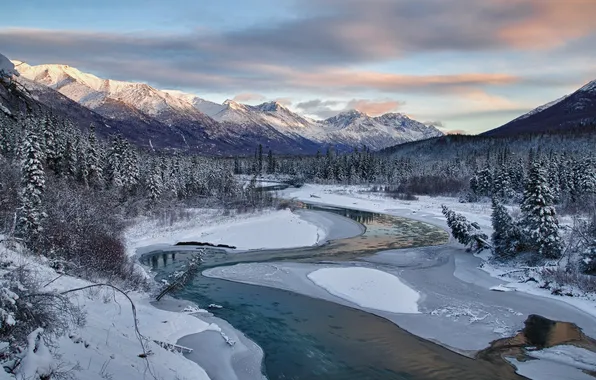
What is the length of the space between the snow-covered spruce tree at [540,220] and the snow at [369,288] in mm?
11472

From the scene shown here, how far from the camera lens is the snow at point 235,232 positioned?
136 ft

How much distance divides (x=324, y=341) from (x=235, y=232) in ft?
95.8

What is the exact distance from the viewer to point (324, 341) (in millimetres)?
18125

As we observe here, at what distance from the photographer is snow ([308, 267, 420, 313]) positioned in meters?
23.3

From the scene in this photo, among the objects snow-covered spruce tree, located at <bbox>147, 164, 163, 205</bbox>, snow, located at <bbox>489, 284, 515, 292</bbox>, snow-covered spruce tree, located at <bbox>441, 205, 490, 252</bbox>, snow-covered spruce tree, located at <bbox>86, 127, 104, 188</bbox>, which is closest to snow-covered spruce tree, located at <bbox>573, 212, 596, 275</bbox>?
snow, located at <bbox>489, 284, 515, 292</bbox>

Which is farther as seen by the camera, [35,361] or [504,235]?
[504,235]

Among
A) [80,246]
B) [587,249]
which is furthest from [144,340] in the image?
[587,249]

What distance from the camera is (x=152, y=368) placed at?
450 inches

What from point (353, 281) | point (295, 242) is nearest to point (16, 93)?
point (353, 281)

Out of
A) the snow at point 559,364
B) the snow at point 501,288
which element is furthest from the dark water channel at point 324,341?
the snow at point 501,288

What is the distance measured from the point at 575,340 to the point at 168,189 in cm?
6158

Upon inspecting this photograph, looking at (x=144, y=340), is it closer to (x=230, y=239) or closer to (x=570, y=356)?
(x=570, y=356)

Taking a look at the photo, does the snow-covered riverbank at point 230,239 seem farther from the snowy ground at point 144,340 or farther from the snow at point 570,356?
the snow at point 570,356

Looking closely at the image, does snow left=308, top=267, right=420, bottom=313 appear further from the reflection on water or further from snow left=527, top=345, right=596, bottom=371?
snow left=527, top=345, right=596, bottom=371
